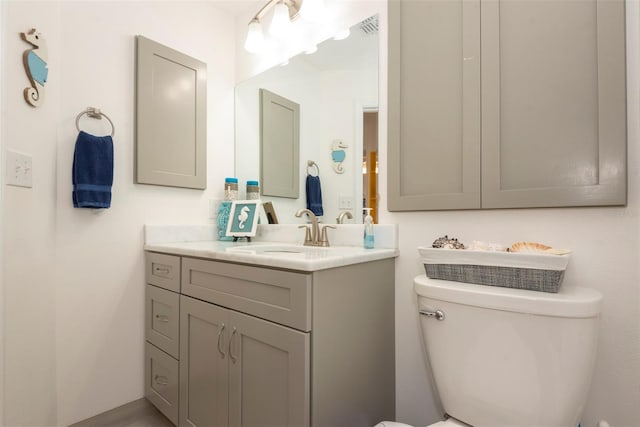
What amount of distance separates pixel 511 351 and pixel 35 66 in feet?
6.07

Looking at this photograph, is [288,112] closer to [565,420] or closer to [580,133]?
[580,133]

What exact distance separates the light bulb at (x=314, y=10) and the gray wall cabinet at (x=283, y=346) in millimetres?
1195

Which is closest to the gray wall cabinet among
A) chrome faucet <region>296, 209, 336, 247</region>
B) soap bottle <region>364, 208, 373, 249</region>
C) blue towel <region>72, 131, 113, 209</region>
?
soap bottle <region>364, 208, 373, 249</region>

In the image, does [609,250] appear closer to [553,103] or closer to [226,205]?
[553,103]

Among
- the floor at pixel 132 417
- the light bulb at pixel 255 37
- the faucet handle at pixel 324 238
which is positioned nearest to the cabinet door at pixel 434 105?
the faucet handle at pixel 324 238

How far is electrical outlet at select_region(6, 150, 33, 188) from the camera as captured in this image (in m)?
1.09

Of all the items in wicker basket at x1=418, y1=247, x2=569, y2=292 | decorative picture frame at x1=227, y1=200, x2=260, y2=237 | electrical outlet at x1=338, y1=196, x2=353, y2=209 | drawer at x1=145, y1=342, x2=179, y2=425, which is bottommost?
drawer at x1=145, y1=342, x2=179, y2=425

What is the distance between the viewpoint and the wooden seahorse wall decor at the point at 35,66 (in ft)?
3.80

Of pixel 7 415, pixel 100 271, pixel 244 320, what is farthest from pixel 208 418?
pixel 100 271

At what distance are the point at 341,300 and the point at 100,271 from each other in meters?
1.20

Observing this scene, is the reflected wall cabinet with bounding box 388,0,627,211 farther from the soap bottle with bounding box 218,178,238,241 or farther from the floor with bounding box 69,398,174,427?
the floor with bounding box 69,398,174,427

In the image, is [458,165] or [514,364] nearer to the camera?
[514,364]

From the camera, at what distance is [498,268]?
2.93 ft

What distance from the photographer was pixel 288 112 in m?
1.77
